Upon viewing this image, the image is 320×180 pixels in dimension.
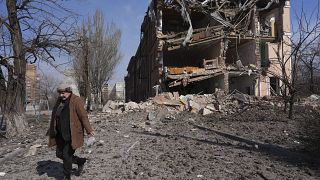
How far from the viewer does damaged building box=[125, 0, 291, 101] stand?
30.7m

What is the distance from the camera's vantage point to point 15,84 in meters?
14.3

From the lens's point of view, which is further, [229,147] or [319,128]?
[229,147]

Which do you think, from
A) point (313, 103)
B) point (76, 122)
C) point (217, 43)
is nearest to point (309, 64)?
point (313, 103)

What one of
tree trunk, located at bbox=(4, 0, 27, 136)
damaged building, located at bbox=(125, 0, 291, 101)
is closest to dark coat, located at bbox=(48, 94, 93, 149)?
tree trunk, located at bbox=(4, 0, 27, 136)

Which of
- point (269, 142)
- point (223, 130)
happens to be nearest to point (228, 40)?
point (223, 130)

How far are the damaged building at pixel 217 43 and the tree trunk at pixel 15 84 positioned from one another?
16327 millimetres

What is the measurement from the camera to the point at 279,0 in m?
34.5

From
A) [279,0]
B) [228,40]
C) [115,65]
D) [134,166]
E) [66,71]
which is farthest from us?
[115,65]

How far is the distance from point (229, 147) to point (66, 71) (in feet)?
29.7

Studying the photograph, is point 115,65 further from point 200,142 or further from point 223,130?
point 200,142

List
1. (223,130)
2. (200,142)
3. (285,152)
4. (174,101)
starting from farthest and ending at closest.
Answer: (174,101) < (223,130) < (200,142) < (285,152)

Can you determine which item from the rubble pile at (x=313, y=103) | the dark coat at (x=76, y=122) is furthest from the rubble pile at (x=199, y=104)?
the dark coat at (x=76, y=122)

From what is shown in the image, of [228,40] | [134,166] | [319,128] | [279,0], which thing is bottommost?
[134,166]

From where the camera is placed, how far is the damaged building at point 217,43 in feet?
101
